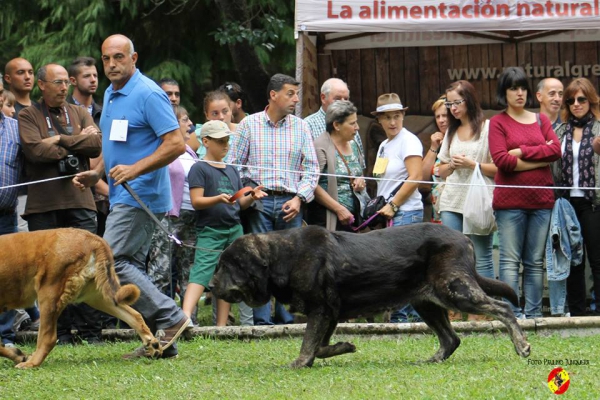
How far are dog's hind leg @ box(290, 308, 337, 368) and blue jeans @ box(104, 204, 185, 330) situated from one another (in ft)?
4.03

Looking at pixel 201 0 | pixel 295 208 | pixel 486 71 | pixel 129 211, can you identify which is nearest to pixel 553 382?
pixel 129 211

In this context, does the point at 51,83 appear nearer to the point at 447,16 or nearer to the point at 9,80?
the point at 9,80

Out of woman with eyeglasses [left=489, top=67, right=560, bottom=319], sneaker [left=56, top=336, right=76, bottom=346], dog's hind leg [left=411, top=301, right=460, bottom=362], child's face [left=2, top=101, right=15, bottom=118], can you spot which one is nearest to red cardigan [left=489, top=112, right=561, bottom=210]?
woman with eyeglasses [left=489, top=67, right=560, bottom=319]

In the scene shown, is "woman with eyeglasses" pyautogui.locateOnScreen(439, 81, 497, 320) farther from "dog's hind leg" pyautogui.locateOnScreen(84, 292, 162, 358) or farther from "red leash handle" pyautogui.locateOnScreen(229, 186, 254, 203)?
"dog's hind leg" pyautogui.locateOnScreen(84, 292, 162, 358)

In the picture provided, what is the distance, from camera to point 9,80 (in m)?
10.3

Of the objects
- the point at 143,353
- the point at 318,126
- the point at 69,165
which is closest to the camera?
the point at 143,353

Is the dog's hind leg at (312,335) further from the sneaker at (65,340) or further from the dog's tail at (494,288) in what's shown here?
the sneaker at (65,340)

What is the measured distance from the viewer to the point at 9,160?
359 inches

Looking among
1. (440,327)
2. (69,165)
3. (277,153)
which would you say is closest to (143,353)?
(69,165)

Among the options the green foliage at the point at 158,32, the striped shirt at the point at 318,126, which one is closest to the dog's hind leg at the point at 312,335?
the striped shirt at the point at 318,126

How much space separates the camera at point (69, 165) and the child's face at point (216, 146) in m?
1.38

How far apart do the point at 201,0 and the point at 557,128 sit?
8.30 meters

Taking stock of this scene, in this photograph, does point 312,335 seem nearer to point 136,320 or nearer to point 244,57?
point 136,320

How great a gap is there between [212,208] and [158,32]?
7.63 meters
